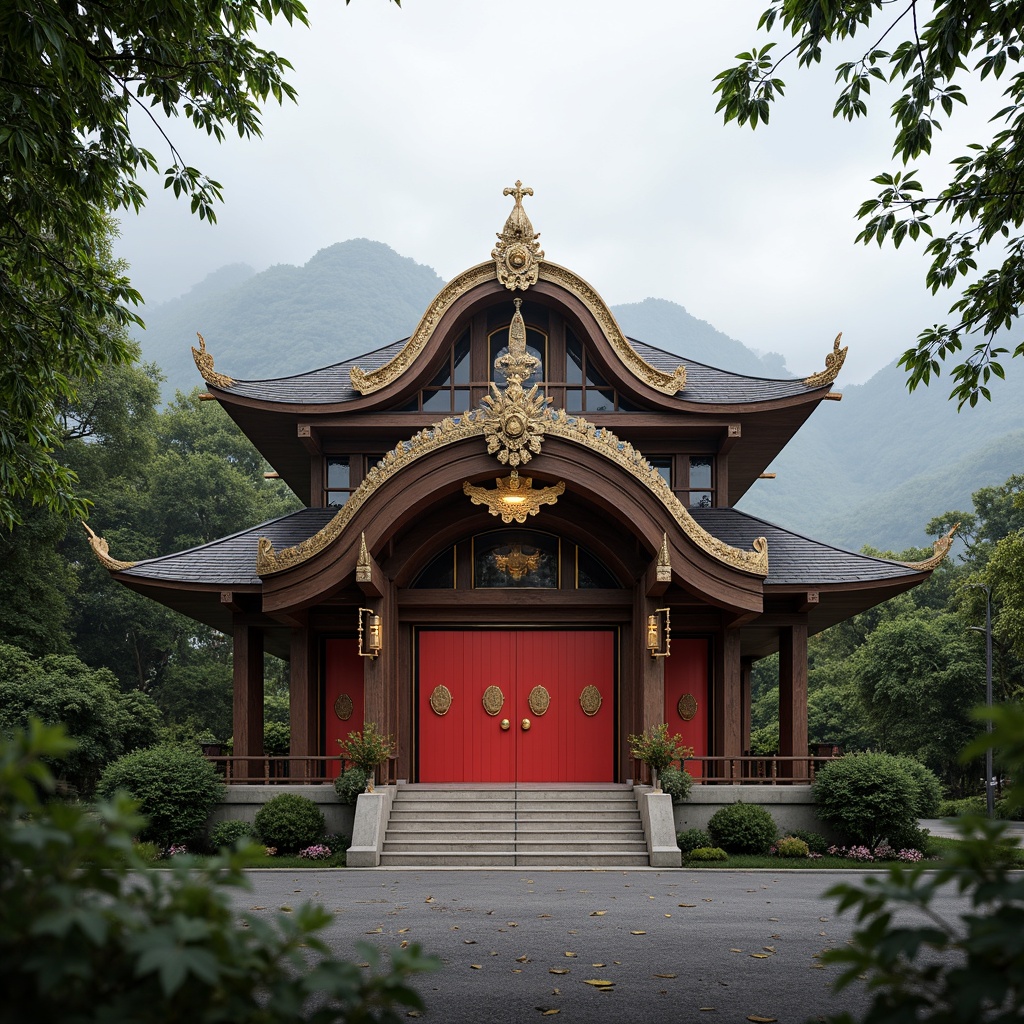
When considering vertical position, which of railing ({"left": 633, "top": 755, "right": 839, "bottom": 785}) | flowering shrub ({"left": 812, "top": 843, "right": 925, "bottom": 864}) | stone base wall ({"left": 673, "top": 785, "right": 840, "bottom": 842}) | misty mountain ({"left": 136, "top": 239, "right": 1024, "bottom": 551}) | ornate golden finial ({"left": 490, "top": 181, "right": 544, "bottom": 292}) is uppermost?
misty mountain ({"left": 136, "top": 239, "right": 1024, "bottom": 551})

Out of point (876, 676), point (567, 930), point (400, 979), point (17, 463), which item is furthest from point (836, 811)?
point (876, 676)

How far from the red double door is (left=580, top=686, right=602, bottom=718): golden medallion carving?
2 centimetres

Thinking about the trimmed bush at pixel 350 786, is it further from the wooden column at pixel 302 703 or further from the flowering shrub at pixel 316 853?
the wooden column at pixel 302 703

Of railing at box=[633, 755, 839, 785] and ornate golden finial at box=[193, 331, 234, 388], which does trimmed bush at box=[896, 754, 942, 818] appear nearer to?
railing at box=[633, 755, 839, 785]

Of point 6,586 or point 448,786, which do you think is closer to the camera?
point 448,786

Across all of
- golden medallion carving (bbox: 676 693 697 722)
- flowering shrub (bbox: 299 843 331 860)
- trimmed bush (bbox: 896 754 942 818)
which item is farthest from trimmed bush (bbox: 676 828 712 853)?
flowering shrub (bbox: 299 843 331 860)

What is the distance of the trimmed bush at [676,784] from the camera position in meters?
16.2

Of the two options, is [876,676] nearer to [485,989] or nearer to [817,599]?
[817,599]

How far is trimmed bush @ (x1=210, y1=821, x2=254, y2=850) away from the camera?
15883 mm

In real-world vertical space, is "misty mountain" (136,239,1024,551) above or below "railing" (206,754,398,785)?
above

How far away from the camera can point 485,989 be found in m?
6.86

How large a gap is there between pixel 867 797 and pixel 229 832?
1004cm

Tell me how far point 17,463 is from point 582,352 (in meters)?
11.4

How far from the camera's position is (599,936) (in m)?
8.91
